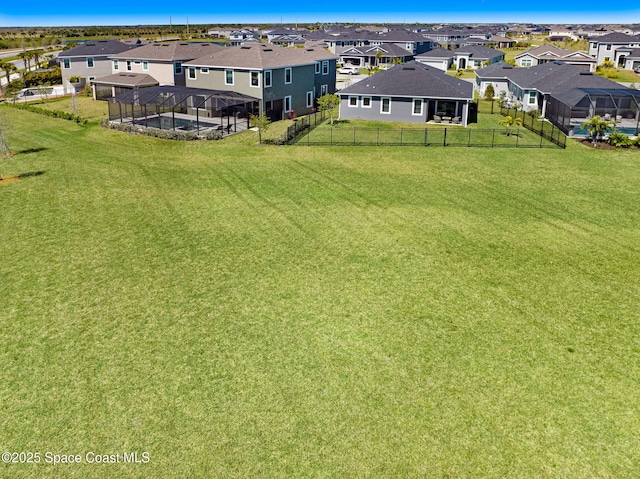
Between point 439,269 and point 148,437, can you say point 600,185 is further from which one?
point 148,437

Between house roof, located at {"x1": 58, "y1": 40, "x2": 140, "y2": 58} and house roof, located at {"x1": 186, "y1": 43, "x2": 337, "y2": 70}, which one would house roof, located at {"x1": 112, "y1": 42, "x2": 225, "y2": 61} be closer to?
house roof, located at {"x1": 186, "y1": 43, "x2": 337, "y2": 70}

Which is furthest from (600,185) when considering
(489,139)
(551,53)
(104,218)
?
(551,53)

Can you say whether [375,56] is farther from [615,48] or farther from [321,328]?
[321,328]

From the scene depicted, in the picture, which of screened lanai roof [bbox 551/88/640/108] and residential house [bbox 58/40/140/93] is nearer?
screened lanai roof [bbox 551/88/640/108]

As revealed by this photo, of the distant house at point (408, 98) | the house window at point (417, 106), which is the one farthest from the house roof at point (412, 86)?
the house window at point (417, 106)

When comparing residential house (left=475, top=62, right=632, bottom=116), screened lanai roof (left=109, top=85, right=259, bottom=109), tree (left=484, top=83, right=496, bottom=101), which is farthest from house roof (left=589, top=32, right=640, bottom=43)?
screened lanai roof (left=109, top=85, right=259, bottom=109)

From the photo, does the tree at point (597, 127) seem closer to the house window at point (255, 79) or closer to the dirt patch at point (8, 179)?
the house window at point (255, 79)

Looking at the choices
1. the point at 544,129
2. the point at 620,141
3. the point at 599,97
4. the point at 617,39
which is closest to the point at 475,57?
the point at 617,39
